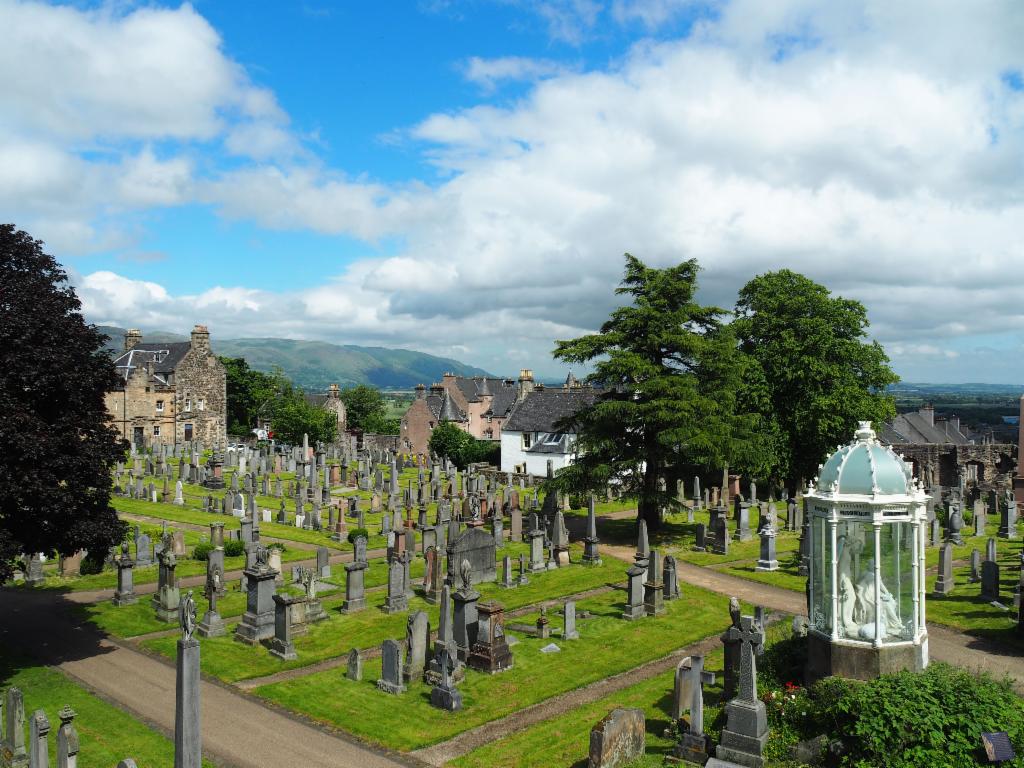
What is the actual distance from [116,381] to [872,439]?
17539 millimetres

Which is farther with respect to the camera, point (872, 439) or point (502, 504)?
point (502, 504)

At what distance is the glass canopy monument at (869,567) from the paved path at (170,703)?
7.81 m

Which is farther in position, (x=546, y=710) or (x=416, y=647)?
(x=416, y=647)

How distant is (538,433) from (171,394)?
114ft

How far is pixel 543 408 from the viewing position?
2466 inches

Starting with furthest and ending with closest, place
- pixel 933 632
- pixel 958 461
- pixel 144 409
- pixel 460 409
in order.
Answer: pixel 460 409
pixel 144 409
pixel 958 461
pixel 933 632

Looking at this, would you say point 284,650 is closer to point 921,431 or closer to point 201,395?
point 201,395

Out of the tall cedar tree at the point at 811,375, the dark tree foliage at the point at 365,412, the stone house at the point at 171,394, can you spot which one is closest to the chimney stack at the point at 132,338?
the stone house at the point at 171,394

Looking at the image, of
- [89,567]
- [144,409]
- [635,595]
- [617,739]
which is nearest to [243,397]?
[144,409]

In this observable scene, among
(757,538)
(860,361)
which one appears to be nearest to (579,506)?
(757,538)

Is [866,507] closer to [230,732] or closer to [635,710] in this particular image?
[635,710]

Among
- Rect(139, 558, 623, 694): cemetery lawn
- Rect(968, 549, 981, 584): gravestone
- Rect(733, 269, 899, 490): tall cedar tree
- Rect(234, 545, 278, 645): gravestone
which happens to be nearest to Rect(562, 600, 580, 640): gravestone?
Rect(139, 558, 623, 694): cemetery lawn

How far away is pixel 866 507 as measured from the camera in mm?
13180

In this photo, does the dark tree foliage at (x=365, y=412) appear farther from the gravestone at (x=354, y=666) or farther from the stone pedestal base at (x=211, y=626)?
the gravestone at (x=354, y=666)
